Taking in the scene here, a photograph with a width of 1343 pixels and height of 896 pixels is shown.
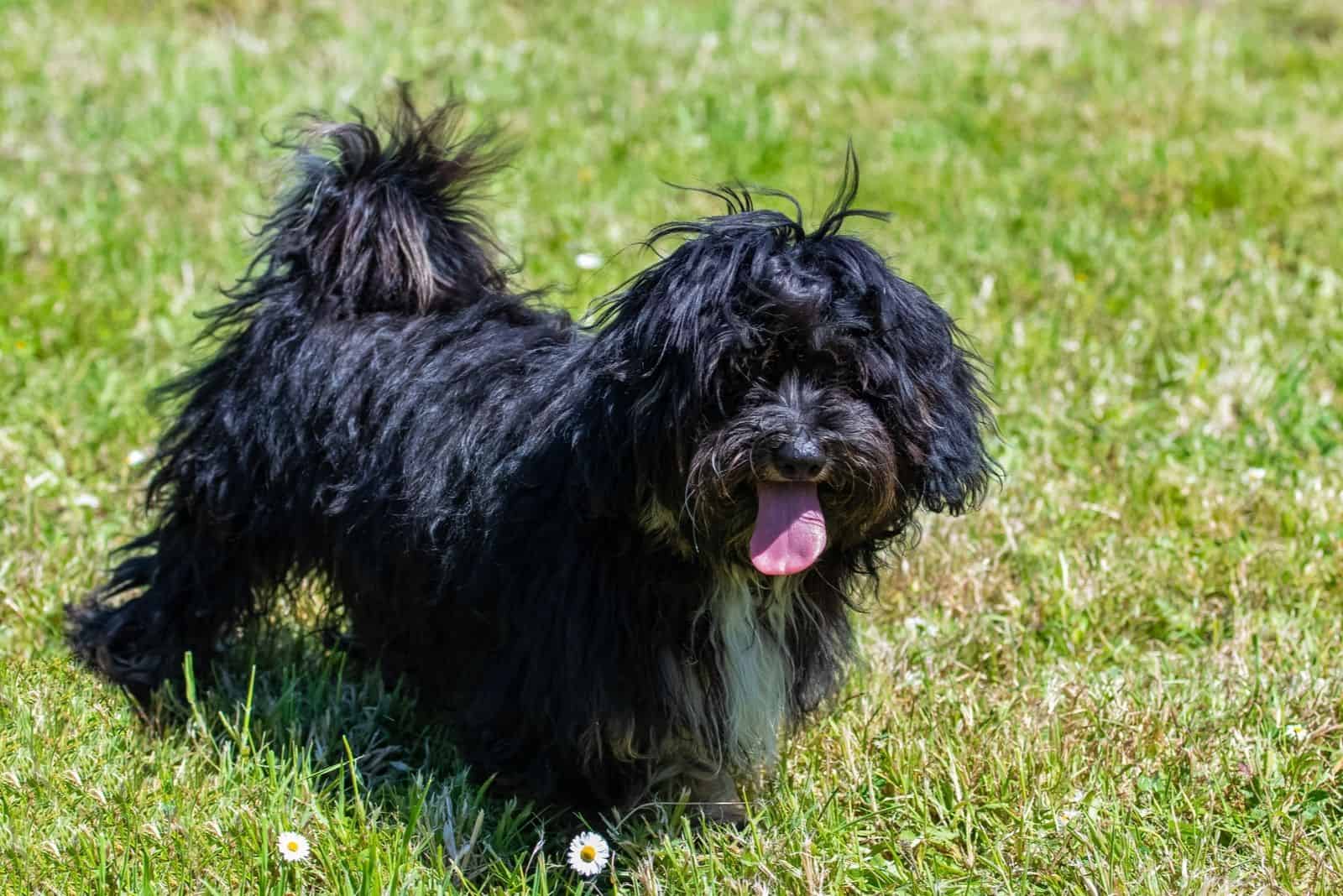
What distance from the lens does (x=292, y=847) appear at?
10.5 feet

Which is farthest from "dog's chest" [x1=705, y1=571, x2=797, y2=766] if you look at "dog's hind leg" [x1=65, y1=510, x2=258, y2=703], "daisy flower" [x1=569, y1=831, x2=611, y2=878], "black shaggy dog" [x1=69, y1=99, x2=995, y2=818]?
"dog's hind leg" [x1=65, y1=510, x2=258, y2=703]

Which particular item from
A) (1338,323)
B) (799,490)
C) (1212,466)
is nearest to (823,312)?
(799,490)

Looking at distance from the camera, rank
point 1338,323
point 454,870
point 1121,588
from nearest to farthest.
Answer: point 454,870 < point 1121,588 < point 1338,323

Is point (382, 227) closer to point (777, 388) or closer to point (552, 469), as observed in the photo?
point (552, 469)

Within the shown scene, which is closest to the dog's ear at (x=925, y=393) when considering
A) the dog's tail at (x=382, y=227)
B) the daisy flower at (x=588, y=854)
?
the daisy flower at (x=588, y=854)

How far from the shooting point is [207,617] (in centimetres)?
410

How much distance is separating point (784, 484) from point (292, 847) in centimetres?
139

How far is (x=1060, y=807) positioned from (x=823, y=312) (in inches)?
56.7

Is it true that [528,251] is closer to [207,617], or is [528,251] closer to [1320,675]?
[207,617]

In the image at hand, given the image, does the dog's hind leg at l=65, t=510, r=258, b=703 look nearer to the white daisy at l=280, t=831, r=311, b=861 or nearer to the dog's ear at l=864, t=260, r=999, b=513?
the white daisy at l=280, t=831, r=311, b=861

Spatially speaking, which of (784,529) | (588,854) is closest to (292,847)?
(588,854)

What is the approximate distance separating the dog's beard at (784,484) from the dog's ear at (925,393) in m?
0.06

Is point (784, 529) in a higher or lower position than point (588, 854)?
higher

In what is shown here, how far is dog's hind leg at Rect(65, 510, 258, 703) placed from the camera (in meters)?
4.03
